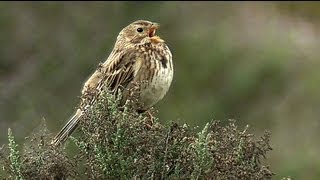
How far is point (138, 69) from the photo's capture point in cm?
744

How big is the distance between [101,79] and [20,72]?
39.5 feet

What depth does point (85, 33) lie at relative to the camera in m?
19.6

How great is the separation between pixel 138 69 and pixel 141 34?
390mm

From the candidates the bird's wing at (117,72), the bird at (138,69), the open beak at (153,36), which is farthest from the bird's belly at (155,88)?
the open beak at (153,36)

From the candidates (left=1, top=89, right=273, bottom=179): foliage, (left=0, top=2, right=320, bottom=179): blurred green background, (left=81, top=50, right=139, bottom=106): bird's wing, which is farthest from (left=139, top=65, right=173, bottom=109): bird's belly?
(left=0, top=2, right=320, bottom=179): blurred green background

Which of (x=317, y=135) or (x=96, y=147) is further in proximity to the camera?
(x=317, y=135)

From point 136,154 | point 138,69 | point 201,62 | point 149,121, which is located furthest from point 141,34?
point 201,62

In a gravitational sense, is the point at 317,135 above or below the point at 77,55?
below

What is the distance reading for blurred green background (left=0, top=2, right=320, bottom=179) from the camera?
596 inches

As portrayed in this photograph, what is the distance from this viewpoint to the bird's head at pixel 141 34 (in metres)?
7.71

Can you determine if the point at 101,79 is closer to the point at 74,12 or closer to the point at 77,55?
the point at 77,55

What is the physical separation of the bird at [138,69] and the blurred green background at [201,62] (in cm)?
607

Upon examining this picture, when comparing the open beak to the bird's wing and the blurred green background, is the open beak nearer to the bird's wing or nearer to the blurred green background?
the bird's wing

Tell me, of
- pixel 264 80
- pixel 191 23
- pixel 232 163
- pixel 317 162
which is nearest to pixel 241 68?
pixel 264 80
